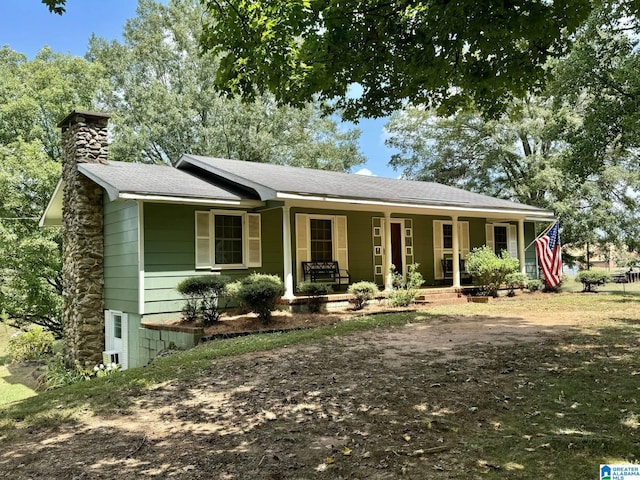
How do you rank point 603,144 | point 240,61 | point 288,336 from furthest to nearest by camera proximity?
point 603,144 < point 288,336 < point 240,61

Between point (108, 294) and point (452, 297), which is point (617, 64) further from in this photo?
point (108, 294)

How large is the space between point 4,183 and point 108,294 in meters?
7.66

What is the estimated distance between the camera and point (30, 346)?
1638 centimetres

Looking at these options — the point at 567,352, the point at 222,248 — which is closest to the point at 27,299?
the point at 222,248

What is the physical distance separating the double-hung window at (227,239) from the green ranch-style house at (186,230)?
3 cm

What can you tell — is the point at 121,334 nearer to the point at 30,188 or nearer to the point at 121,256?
the point at 121,256

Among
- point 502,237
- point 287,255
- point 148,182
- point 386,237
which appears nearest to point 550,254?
point 502,237

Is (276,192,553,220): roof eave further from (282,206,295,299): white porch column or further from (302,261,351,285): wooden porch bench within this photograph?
(302,261,351,285): wooden porch bench

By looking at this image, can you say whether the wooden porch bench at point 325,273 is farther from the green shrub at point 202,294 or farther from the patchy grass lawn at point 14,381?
the patchy grass lawn at point 14,381

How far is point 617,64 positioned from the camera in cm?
1272

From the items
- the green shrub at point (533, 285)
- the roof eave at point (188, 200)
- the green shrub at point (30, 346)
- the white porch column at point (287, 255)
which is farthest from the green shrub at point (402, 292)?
the green shrub at point (30, 346)

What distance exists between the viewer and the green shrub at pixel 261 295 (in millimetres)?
9469

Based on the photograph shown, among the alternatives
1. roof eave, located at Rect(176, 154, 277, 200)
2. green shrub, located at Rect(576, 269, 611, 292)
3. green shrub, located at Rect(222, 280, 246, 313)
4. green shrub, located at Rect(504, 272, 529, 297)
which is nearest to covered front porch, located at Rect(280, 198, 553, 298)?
roof eave, located at Rect(176, 154, 277, 200)

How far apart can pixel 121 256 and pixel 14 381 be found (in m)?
5.99
